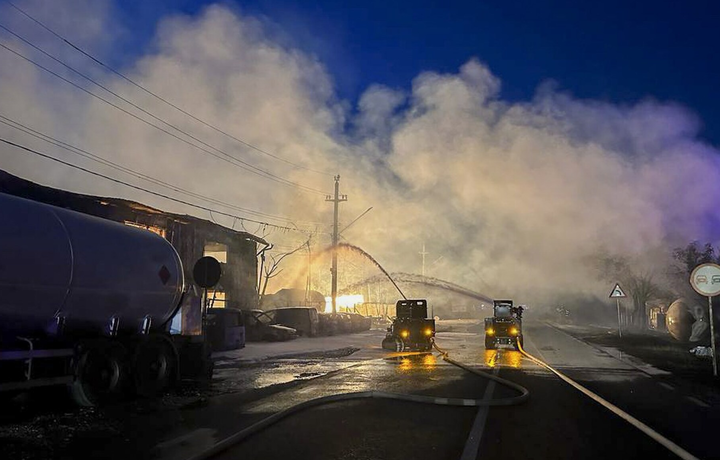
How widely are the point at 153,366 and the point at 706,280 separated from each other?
503 inches

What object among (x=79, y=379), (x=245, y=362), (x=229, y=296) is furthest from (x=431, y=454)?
(x=229, y=296)

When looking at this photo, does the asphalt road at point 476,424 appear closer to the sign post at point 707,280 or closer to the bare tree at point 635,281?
the sign post at point 707,280

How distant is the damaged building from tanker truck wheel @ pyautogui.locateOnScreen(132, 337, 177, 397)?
569 cm

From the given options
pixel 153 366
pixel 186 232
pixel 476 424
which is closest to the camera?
pixel 476 424

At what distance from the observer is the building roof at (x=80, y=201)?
15016 millimetres

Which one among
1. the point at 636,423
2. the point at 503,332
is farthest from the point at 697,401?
the point at 503,332

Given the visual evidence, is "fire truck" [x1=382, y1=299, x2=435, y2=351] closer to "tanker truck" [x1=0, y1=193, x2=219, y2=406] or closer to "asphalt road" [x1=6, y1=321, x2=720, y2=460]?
"asphalt road" [x1=6, y1=321, x2=720, y2=460]

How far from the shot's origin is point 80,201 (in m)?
18.8

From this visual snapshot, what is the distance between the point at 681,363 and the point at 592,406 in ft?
32.8

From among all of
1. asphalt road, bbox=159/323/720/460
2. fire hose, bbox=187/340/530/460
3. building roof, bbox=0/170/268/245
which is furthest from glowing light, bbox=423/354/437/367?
building roof, bbox=0/170/268/245

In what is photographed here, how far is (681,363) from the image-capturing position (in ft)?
56.8

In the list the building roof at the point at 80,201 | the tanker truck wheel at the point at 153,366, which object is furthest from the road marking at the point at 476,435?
the building roof at the point at 80,201

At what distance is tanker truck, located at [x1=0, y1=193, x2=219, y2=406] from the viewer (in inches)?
330

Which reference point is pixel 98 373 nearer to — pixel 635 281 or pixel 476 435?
pixel 476 435
